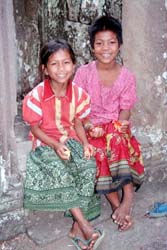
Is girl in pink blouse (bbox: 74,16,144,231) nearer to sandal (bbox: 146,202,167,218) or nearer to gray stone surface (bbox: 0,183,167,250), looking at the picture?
gray stone surface (bbox: 0,183,167,250)

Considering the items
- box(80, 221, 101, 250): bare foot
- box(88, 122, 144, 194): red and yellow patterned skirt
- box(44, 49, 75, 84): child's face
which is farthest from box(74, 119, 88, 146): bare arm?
box(80, 221, 101, 250): bare foot

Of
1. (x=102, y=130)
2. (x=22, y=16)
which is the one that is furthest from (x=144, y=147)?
(x=22, y=16)

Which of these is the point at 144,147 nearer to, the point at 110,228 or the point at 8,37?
the point at 110,228

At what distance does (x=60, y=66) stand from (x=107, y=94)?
0.46 m

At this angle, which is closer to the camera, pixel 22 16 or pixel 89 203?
pixel 89 203

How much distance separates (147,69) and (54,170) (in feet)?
3.44

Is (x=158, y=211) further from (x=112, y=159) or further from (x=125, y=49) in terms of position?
(x=125, y=49)

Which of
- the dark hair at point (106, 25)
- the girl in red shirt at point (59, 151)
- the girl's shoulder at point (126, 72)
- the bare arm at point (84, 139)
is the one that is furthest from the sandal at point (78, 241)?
the dark hair at point (106, 25)

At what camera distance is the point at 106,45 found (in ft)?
9.21

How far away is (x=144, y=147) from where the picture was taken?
10.4 ft

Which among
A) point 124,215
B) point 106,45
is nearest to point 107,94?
point 106,45

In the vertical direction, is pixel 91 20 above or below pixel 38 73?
above

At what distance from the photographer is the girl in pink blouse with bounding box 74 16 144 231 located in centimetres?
277

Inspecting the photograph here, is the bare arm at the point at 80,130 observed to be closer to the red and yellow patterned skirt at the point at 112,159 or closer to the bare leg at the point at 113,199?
the red and yellow patterned skirt at the point at 112,159
